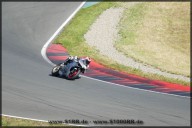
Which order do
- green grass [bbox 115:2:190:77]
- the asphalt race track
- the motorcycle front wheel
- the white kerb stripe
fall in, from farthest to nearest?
green grass [bbox 115:2:190:77] → the white kerb stripe → the motorcycle front wheel → the asphalt race track

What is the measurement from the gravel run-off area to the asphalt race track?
4.19m

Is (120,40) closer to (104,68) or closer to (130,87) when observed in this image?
(104,68)

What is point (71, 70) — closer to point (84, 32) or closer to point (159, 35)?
point (84, 32)

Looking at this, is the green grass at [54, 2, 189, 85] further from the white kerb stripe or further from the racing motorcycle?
the racing motorcycle

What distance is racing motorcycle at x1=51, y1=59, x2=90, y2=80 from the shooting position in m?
18.4

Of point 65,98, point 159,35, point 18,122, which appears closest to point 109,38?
point 159,35

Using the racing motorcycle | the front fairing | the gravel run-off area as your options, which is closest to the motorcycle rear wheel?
the racing motorcycle

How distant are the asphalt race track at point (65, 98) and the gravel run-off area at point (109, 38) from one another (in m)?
4.19

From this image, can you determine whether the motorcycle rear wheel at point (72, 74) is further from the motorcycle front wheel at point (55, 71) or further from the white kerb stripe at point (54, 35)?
the white kerb stripe at point (54, 35)

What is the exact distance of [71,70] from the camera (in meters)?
18.5

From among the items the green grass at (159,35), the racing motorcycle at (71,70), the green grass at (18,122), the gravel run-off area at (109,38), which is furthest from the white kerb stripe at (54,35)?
the green grass at (18,122)

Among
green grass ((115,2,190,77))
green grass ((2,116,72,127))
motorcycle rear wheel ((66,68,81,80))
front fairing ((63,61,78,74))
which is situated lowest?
green grass ((2,116,72,127))

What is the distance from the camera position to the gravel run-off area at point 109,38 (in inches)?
914

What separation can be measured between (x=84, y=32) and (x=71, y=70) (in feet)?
33.4
